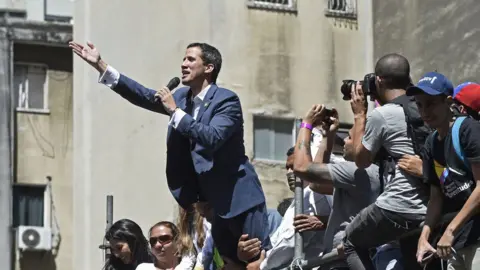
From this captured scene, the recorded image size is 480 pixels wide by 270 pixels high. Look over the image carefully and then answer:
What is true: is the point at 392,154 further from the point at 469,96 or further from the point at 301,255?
A: the point at 301,255

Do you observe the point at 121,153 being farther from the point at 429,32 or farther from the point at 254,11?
the point at 429,32

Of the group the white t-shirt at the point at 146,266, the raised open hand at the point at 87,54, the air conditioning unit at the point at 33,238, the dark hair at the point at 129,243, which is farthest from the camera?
the air conditioning unit at the point at 33,238

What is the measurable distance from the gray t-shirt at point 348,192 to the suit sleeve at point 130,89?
1345mm

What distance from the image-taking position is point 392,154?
9.50 m

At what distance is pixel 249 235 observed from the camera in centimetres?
1011

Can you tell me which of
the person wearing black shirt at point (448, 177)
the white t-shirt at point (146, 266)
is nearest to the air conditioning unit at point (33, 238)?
the white t-shirt at point (146, 266)

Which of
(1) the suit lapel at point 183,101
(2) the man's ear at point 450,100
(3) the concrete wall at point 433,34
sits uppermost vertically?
(3) the concrete wall at point 433,34

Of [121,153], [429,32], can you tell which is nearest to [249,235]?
[429,32]

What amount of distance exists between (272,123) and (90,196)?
141 inches

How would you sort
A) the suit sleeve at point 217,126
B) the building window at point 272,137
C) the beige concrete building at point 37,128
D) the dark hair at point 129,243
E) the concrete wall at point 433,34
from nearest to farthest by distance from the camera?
the suit sleeve at point 217,126, the dark hair at point 129,243, the concrete wall at point 433,34, the building window at point 272,137, the beige concrete building at point 37,128

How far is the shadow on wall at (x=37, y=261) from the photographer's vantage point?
29.2 metres

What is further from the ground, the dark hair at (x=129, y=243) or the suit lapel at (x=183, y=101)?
the suit lapel at (x=183, y=101)

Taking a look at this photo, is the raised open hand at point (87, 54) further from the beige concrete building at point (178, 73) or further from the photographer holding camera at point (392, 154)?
Answer: the beige concrete building at point (178, 73)

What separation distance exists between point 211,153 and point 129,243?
7.37 feet
